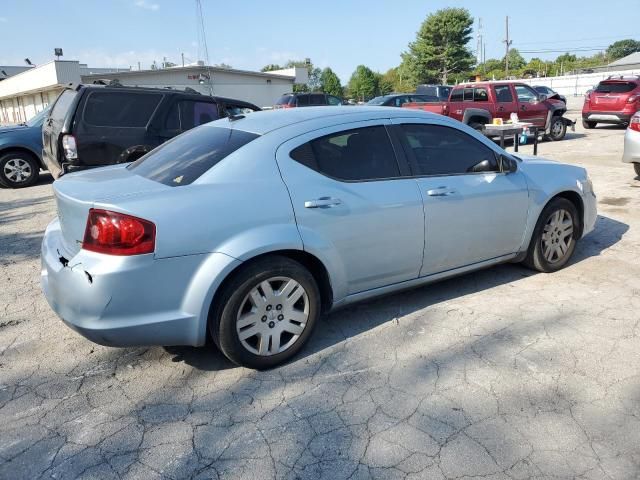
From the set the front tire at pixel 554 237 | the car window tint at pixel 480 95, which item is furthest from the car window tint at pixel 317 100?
the front tire at pixel 554 237

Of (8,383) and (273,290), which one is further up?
(273,290)

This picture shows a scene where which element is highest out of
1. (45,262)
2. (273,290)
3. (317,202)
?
(317,202)

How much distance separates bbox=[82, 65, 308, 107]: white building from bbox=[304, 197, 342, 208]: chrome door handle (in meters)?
30.3

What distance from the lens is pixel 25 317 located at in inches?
155

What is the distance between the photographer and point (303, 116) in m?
3.50

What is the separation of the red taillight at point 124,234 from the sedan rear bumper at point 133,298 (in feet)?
0.16

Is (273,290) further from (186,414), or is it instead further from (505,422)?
(505,422)

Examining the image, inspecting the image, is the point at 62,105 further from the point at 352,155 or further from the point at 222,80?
the point at 222,80

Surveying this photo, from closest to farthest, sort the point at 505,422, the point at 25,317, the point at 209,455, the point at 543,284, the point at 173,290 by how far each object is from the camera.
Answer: the point at 209,455 → the point at 505,422 → the point at 173,290 → the point at 25,317 → the point at 543,284

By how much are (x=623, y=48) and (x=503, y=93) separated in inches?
4894

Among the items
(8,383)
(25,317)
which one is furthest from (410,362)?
(25,317)

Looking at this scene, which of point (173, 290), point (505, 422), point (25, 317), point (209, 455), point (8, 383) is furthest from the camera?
point (25, 317)

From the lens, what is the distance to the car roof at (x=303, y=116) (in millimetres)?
3398

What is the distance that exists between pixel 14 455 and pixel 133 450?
1.88ft
